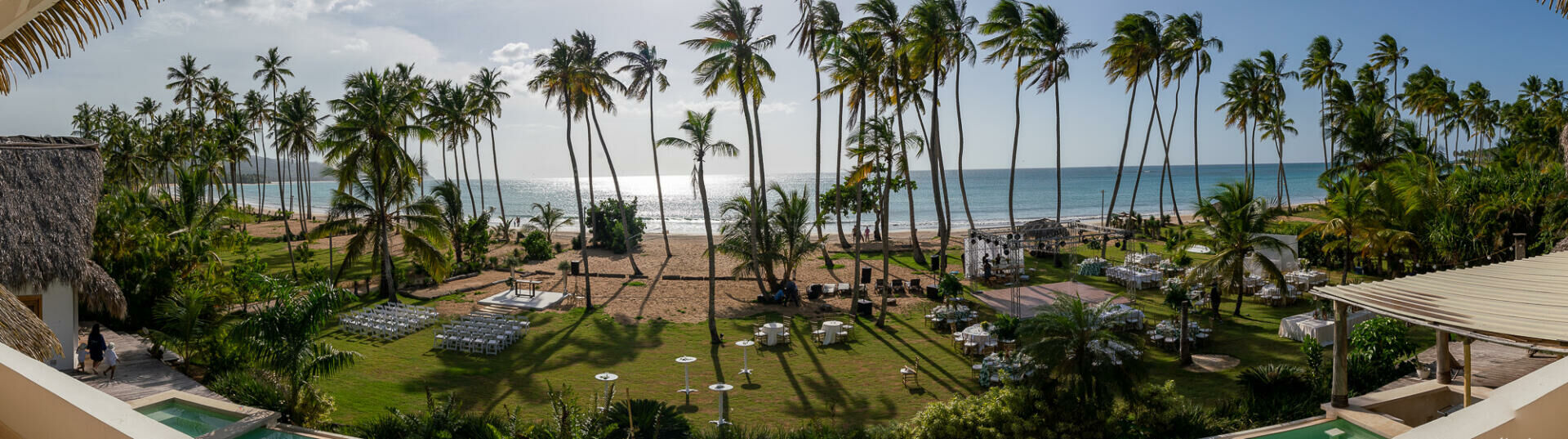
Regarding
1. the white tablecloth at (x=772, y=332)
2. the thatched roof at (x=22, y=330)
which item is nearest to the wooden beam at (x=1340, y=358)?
the white tablecloth at (x=772, y=332)

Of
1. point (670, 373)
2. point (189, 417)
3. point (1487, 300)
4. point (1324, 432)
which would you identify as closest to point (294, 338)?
point (189, 417)

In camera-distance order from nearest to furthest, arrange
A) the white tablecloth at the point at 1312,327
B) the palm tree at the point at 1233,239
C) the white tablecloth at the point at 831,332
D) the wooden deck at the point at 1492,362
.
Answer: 1. the wooden deck at the point at 1492,362
2. the white tablecloth at the point at 1312,327
3. the palm tree at the point at 1233,239
4. the white tablecloth at the point at 831,332

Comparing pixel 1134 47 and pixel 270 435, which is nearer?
pixel 270 435

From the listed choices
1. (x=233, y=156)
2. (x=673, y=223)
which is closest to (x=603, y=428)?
(x=233, y=156)

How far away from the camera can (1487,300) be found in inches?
368

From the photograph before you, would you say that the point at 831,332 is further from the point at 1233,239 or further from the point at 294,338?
the point at 294,338

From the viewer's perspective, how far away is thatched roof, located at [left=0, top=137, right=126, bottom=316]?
14398mm

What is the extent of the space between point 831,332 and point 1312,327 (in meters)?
10.6

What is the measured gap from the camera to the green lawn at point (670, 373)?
14.1m

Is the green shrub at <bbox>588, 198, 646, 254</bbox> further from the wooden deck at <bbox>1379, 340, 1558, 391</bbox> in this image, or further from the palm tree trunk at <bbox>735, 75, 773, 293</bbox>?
the wooden deck at <bbox>1379, 340, 1558, 391</bbox>

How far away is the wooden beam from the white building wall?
21.4 m

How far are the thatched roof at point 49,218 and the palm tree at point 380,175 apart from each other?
22.5 ft

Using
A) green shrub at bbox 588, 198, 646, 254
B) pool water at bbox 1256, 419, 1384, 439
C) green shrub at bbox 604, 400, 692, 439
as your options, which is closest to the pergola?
pool water at bbox 1256, 419, 1384, 439

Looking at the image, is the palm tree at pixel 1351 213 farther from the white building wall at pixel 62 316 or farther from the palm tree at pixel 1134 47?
the white building wall at pixel 62 316
